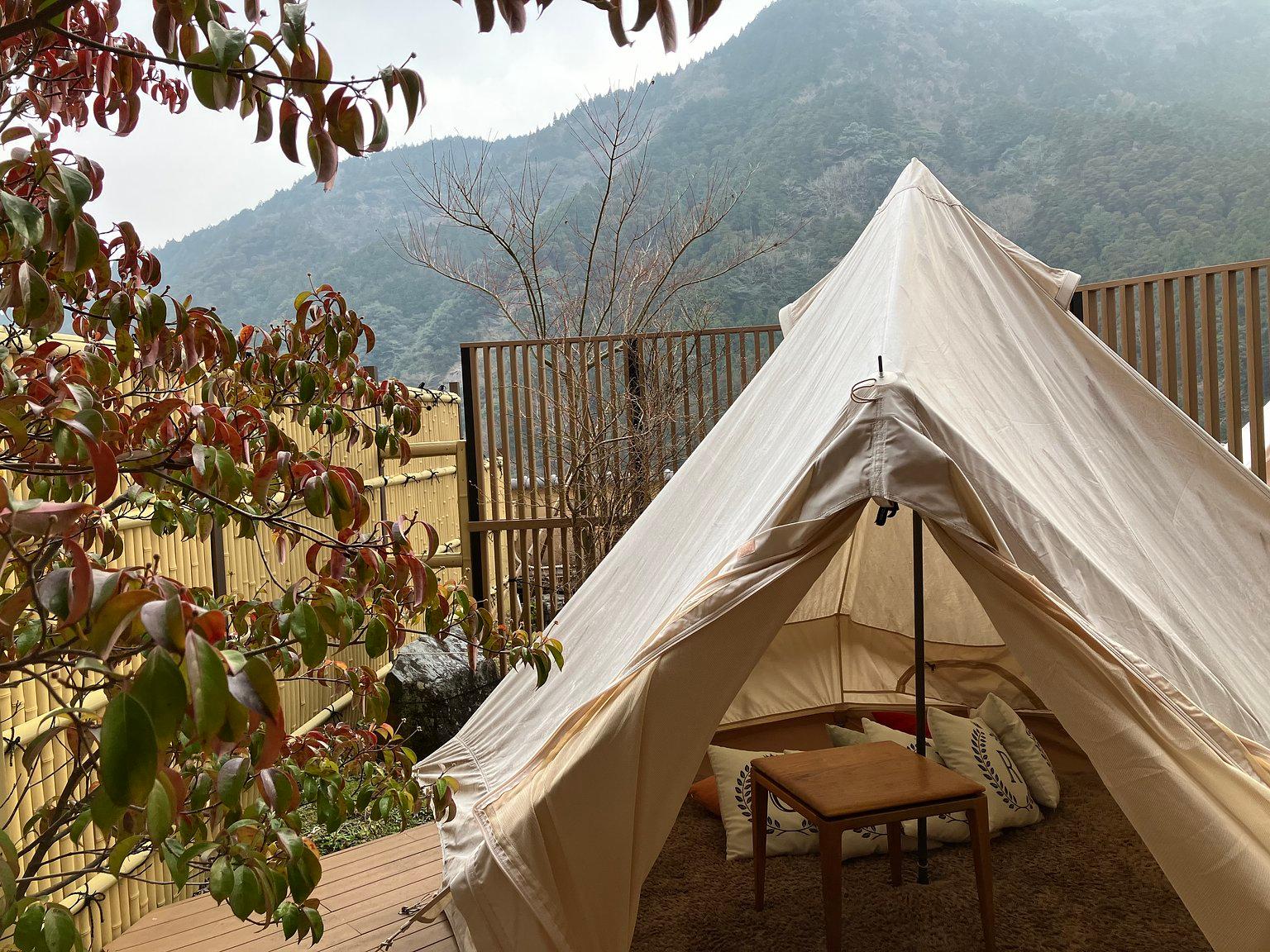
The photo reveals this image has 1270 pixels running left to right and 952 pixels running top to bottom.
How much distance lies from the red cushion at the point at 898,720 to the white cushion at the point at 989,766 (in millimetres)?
377

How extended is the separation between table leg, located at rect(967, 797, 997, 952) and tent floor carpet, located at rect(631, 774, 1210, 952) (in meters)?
0.15

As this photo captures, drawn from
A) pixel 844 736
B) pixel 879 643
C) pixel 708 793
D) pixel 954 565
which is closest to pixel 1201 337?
pixel 954 565

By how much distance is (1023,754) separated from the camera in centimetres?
347

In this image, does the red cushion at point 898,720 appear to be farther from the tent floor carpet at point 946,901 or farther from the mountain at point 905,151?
the mountain at point 905,151

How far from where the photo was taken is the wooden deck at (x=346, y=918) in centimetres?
268

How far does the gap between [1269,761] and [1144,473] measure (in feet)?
3.45

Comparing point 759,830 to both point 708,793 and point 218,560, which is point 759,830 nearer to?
point 708,793

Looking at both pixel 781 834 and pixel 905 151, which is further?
pixel 905 151

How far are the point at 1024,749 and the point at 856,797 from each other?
1.38m

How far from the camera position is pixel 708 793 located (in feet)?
11.5

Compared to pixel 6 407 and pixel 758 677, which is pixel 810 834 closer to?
pixel 758 677

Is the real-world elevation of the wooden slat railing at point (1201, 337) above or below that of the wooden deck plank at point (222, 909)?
above

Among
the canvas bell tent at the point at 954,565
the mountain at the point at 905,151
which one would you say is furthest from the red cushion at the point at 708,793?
the mountain at the point at 905,151

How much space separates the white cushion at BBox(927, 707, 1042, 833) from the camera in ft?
10.7
